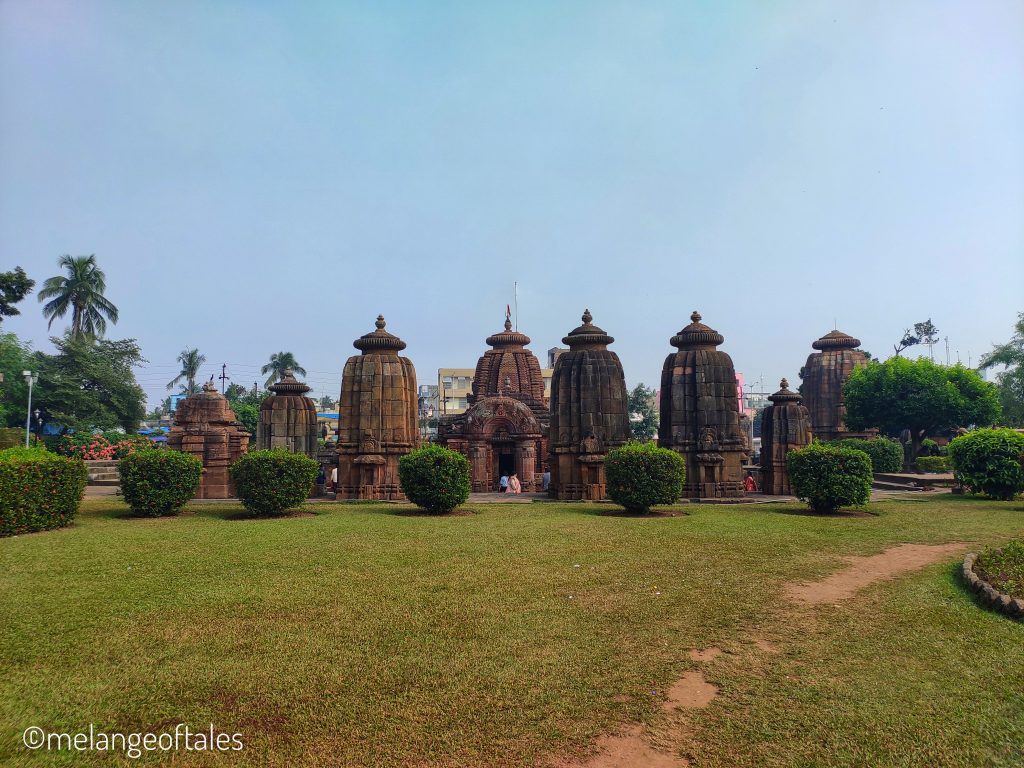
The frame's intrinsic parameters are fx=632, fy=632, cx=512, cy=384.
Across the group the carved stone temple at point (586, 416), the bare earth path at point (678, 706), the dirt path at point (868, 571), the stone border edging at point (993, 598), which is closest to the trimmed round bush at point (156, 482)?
the carved stone temple at point (586, 416)

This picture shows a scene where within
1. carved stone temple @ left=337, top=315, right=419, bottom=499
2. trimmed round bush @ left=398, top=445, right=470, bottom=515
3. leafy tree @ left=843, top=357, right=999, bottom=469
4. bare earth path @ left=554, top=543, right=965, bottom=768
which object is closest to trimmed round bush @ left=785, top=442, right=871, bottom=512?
bare earth path @ left=554, top=543, right=965, bottom=768

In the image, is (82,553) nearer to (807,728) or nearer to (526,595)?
(526,595)

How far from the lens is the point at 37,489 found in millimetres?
10516

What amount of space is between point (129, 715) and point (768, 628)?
5.29 m

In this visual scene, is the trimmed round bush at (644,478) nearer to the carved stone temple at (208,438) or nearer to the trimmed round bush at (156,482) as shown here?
the trimmed round bush at (156,482)

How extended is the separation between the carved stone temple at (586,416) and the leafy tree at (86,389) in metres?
32.5

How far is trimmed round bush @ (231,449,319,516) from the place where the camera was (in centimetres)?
1327

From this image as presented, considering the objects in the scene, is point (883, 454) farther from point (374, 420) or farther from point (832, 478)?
point (374, 420)

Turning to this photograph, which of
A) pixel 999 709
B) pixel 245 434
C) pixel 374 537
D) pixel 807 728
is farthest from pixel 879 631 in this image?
pixel 245 434

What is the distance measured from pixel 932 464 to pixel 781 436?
16.3 m

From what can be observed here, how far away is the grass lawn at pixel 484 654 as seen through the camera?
13.0ft

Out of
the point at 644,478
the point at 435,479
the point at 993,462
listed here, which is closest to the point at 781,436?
the point at 993,462

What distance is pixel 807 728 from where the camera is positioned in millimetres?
4121

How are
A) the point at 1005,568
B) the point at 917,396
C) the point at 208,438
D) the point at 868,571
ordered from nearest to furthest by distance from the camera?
the point at 1005,568 < the point at 868,571 < the point at 208,438 < the point at 917,396
